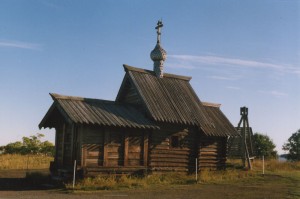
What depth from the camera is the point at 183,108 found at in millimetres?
25172

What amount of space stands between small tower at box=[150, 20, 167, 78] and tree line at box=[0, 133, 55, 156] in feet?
107

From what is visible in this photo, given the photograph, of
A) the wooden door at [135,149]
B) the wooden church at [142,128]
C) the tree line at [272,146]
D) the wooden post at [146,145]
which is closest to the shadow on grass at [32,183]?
the wooden church at [142,128]

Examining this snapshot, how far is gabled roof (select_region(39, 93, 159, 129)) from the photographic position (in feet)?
65.9

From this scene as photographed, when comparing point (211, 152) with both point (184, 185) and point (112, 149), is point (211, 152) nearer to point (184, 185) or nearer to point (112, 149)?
point (184, 185)

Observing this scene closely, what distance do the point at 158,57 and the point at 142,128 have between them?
7.51m

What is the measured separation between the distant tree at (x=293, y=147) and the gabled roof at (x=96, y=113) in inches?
2381

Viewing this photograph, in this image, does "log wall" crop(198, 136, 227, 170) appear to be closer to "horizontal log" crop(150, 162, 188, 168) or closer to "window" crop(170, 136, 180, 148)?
"horizontal log" crop(150, 162, 188, 168)

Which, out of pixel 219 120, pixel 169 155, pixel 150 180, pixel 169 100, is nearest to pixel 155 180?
pixel 150 180

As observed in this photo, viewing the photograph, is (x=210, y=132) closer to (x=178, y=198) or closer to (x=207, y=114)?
(x=207, y=114)

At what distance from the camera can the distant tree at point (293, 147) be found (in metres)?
76.6

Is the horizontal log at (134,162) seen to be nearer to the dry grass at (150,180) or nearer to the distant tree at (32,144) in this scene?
the dry grass at (150,180)

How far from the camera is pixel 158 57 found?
27906mm

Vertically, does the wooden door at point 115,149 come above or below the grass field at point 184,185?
above

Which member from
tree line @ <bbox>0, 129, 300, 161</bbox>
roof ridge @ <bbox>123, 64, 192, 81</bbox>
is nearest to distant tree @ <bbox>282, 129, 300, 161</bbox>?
tree line @ <bbox>0, 129, 300, 161</bbox>
